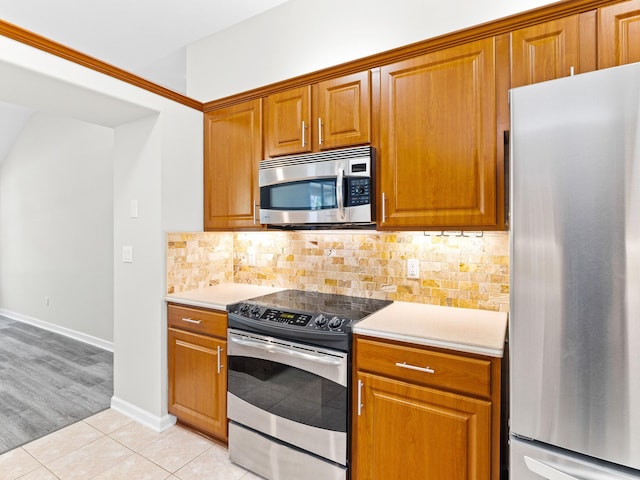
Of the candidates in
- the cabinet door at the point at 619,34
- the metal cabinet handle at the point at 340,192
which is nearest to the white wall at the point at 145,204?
the metal cabinet handle at the point at 340,192

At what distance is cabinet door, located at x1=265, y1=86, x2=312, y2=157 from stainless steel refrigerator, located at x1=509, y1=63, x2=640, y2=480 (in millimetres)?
1252

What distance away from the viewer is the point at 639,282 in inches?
40.3

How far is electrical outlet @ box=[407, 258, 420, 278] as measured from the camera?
7.13ft

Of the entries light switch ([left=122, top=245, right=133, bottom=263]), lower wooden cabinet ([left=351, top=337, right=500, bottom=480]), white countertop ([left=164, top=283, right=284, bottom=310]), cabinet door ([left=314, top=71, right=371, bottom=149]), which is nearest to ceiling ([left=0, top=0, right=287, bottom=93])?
cabinet door ([left=314, top=71, right=371, bottom=149])

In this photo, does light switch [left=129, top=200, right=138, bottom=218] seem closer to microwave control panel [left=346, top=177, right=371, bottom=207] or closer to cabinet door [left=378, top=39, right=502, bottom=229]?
microwave control panel [left=346, top=177, right=371, bottom=207]

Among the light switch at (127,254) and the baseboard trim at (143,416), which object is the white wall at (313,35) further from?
the baseboard trim at (143,416)

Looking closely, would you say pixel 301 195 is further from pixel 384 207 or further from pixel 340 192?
pixel 384 207

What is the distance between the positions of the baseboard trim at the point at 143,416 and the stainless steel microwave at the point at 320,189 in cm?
153

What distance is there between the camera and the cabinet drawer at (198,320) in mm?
2182

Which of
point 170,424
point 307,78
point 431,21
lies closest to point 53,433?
point 170,424

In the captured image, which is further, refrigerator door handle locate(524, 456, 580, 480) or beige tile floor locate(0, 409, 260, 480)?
beige tile floor locate(0, 409, 260, 480)

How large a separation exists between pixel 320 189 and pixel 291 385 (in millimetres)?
1075

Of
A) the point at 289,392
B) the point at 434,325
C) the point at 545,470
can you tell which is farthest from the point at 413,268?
the point at 545,470

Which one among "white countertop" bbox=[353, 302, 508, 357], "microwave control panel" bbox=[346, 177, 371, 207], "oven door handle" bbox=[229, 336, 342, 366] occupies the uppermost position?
"microwave control panel" bbox=[346, 177, 371, 207]
